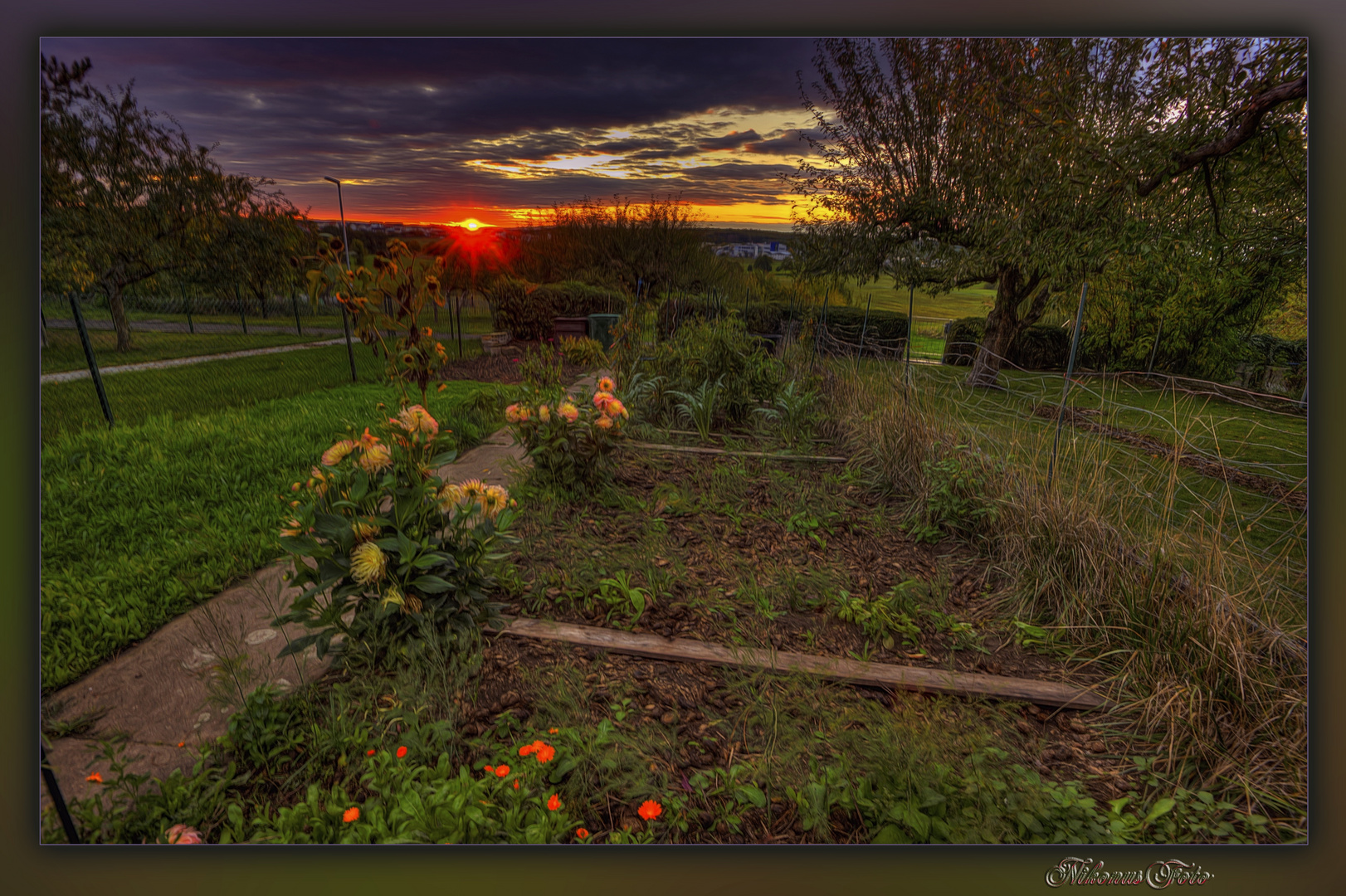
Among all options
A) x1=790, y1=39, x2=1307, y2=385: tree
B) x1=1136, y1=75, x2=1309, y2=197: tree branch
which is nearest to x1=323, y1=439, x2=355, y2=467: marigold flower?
x1=790, y1=39, x2=1307, y2=385: tree

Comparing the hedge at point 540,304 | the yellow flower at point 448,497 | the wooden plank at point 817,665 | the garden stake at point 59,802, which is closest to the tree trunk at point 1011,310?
the hedge at point 540,304

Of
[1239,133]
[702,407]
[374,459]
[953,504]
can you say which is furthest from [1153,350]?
[374,459]

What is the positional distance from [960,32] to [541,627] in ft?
6.77

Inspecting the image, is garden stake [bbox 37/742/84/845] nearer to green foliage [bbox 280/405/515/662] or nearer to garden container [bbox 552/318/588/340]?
green foliage [bbox 280/405/515/662]

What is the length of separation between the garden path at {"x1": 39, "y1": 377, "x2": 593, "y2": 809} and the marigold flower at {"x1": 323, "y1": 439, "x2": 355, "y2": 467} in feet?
1.92

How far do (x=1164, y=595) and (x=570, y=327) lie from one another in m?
7.56

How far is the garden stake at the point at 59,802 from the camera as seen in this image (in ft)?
3.43

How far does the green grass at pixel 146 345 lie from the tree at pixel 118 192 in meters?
0.07

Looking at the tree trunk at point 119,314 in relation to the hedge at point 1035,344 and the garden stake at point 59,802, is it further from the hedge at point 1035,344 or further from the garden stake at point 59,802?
the hedge at point 1035,344

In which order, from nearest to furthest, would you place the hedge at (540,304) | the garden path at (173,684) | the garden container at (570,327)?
1. the garden path at (173,684)
2. the hedge at (540,304)
3. the garden container at (570,327)

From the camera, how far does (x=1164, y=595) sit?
178 centimetres
